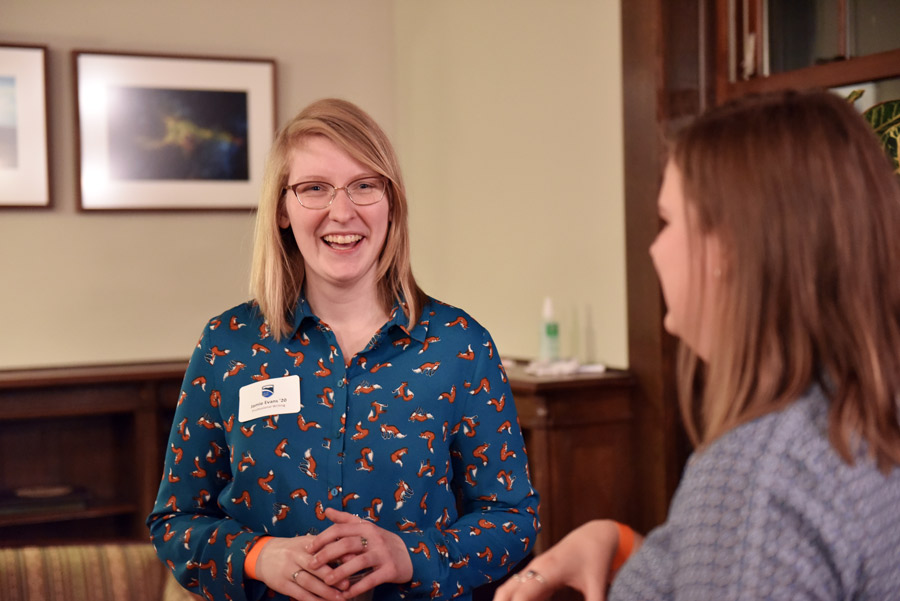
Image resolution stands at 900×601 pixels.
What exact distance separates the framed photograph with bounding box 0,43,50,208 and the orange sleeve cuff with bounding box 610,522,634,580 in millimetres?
3653

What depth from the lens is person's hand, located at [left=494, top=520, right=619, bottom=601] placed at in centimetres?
118

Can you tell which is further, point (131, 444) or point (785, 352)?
point (131, 444)

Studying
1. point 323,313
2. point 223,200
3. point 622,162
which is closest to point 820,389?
point 323,313

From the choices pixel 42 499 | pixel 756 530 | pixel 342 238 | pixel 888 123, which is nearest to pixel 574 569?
pixel 756 530

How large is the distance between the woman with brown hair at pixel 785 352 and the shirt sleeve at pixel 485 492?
70 cm

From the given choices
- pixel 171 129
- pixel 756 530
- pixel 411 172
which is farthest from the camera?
pixel 411 172

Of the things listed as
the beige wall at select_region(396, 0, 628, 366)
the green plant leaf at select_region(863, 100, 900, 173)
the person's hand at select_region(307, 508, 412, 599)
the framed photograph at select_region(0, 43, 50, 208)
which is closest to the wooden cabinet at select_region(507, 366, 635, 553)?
the beige wall at select_region(396, 0, 628, 366)

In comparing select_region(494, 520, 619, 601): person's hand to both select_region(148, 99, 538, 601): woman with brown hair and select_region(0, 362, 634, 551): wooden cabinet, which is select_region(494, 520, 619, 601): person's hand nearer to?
select_region(148, 99, 538, 601): woman with brown hair

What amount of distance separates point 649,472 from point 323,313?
5.49 ft

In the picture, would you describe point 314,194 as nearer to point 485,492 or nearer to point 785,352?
point 485,492

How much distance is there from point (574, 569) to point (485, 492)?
22.3 inches

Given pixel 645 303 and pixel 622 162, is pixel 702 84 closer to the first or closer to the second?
pixel 622 162

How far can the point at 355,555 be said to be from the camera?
1.54m

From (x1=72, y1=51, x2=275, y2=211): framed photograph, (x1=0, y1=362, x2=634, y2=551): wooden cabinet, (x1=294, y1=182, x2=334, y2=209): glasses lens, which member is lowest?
(x1=0, y1=362, x2=634, y2=551): wooden cabinet
